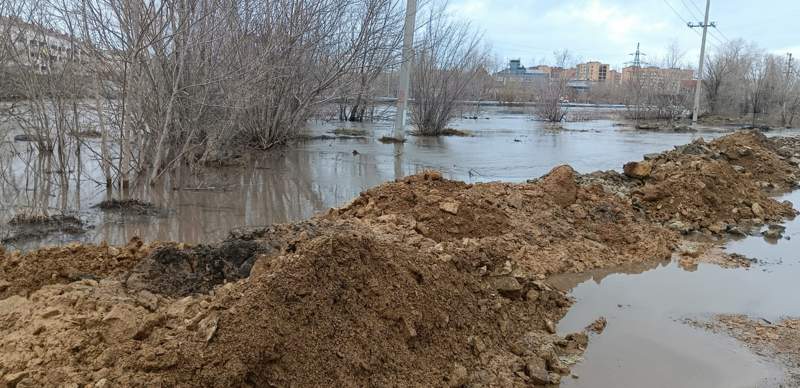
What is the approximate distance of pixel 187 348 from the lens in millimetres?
3213

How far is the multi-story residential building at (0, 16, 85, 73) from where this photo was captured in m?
9.12

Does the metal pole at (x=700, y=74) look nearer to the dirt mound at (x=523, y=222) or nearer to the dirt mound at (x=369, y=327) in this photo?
the dirt mound at (x=523, y=222)

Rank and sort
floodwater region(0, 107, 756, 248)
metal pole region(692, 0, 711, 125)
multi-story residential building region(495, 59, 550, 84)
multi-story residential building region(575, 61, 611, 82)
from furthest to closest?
multi-story residential building region(575, 61, 611, 82)
multi-story residential building region(495, 59, 550, 84)
metal pole region(692, 0, 711, 125)
floodwater region(0, 107, 756, 248)

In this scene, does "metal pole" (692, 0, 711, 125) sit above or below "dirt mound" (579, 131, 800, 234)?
above

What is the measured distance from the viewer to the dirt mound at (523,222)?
21.2ft

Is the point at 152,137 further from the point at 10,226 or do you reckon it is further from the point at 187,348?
the point at 187,348

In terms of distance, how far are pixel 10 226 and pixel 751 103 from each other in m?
52.0

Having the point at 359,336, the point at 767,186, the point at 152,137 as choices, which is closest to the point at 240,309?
the point at 359,336

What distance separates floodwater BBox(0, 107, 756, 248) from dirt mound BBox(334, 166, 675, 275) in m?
1.75

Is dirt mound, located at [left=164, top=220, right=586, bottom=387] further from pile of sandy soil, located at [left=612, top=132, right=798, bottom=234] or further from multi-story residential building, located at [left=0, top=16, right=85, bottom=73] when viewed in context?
multi-story residential building, located at [left=0, top=16, right=85, bottom=73]

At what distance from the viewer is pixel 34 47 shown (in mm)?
9328

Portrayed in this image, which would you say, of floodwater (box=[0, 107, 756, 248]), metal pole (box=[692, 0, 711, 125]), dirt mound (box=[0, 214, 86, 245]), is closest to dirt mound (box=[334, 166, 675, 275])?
floodwater (box=[0, 107, 756, 248])

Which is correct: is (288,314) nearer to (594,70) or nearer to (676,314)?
(676,314)

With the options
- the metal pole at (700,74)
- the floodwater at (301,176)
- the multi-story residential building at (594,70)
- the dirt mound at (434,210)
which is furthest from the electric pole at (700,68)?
the multi-story residential building at (594,70)
